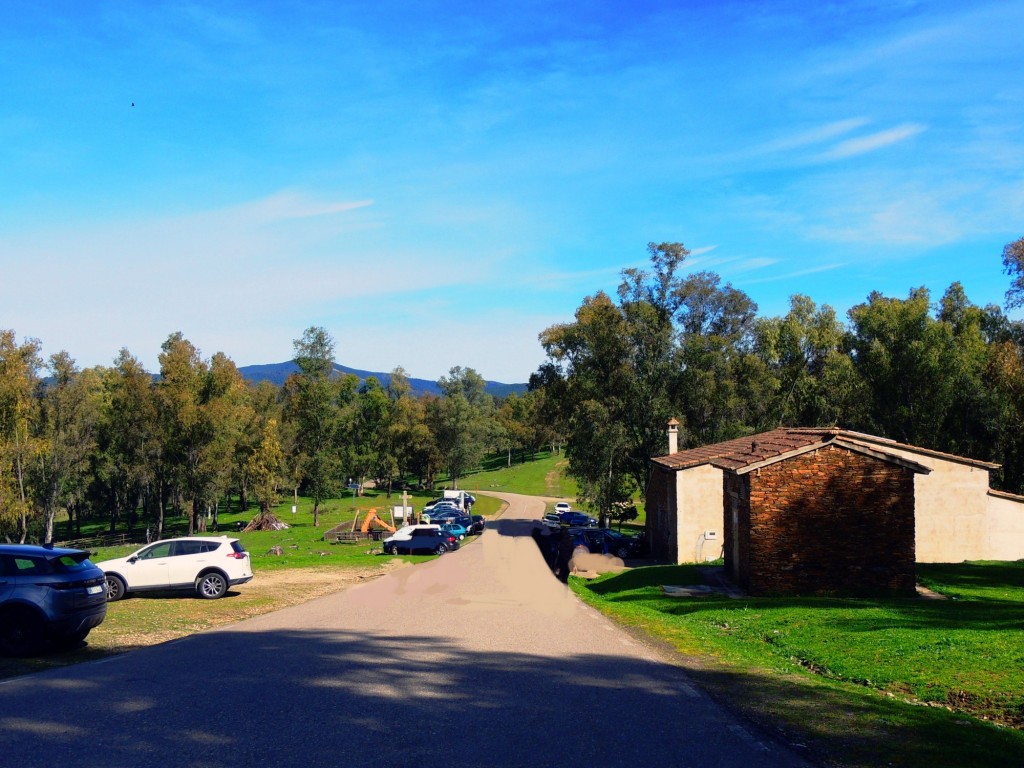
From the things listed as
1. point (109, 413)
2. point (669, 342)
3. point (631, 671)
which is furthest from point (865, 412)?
point (109, 413)

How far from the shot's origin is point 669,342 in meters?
46.5

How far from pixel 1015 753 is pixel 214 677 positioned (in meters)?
8.26

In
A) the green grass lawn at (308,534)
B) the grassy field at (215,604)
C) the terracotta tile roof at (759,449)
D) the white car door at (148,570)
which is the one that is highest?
the terracotta tile roof at (759,449)

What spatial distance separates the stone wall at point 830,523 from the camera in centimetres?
2039

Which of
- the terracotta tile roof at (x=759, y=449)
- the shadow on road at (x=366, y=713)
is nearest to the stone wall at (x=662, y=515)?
the terracotta tile roof at (x=759, y=449)

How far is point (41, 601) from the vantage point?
1121 centimetres

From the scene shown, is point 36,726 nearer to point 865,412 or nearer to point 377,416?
point 865,412

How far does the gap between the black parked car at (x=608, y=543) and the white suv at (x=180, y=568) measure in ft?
67.7

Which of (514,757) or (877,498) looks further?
(877,498)

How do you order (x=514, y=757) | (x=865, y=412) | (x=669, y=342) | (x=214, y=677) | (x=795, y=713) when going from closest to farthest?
(x=514, y=757) < (x=795, y=713) < (x=214, y=677) < (x=669, y=342) < (x=865, y=412)

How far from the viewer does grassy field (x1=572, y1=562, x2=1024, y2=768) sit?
7.10 metres

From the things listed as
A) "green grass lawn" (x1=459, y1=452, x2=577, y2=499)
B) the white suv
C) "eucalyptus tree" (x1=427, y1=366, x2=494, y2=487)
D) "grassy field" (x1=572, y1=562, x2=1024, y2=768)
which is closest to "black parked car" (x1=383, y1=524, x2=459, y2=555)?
"grassy field" (x1=572, y1=562, x2=1024, y2=768)

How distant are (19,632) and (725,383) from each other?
4089 cm

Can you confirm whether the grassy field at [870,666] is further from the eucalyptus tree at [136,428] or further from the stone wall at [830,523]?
the eucalyptus tree at [136,428]
